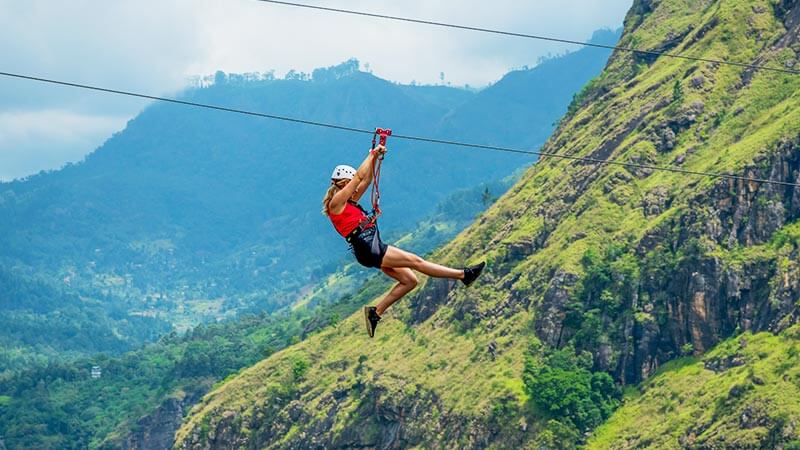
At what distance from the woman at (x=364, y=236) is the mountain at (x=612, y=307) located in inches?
2419

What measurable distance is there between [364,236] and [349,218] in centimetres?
41

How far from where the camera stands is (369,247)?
80.2 ft

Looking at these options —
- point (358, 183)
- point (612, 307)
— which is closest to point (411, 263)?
point (358, 183)

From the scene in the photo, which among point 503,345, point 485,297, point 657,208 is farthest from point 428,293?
point 657,208

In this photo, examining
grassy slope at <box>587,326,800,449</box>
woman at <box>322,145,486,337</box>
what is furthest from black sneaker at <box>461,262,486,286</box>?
grassy slope at <box>587,326,800,449</box>

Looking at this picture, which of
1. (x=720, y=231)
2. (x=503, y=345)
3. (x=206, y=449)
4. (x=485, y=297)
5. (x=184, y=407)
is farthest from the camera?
(x=184, y=407)

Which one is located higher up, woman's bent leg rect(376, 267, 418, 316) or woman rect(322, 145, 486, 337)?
woman rect(322, 145, 486, 337)

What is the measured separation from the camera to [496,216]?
129250 millimetres

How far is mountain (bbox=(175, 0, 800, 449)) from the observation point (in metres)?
97.6

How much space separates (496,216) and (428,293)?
11162 mm

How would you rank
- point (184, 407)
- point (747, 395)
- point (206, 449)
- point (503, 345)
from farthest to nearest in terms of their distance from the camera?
point (184, 407)
point (206, 449)
point (503, 345)
point (747, 395)

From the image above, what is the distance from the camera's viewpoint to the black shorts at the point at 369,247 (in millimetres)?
24406

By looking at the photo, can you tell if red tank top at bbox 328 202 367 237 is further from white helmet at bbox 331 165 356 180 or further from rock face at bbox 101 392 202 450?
rock face at bbox 101 392 202 450

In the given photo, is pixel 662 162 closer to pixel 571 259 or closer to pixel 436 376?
pixel 571 259
